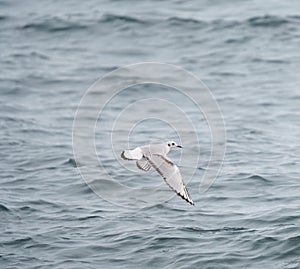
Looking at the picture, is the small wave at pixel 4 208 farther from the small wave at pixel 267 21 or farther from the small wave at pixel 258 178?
the small wave at pixel 267 21

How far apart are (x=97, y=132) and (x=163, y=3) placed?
7539mm

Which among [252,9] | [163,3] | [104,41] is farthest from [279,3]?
[104,41]

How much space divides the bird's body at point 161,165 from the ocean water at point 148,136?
1.50 m

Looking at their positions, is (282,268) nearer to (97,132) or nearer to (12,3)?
(97,132)

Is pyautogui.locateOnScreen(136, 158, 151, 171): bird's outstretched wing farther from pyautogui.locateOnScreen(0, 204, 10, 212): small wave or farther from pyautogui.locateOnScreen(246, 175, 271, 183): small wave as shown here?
pyautogui.locateOnScreen(246, 175, 271, 183): small wave

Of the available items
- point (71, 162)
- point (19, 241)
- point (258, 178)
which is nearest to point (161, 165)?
point (19, 241)

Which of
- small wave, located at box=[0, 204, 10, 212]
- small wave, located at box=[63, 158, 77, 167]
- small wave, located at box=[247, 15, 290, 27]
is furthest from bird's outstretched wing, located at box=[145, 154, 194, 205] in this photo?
small wave, located at box=[247, 15, 290, 27]

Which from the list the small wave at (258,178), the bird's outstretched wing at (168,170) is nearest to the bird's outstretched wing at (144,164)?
the bird's outstretched wing at (168,170)

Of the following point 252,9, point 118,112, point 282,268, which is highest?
point 252,9

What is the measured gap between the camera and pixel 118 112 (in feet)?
69.4

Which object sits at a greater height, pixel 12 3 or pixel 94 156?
pixel 12 3

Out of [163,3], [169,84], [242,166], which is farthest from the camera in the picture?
[163,3]

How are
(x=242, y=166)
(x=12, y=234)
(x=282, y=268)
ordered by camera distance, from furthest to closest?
(x=242, y=166), (x=12, y=234), (x=282, y=268)

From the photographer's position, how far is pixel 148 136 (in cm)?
1966
